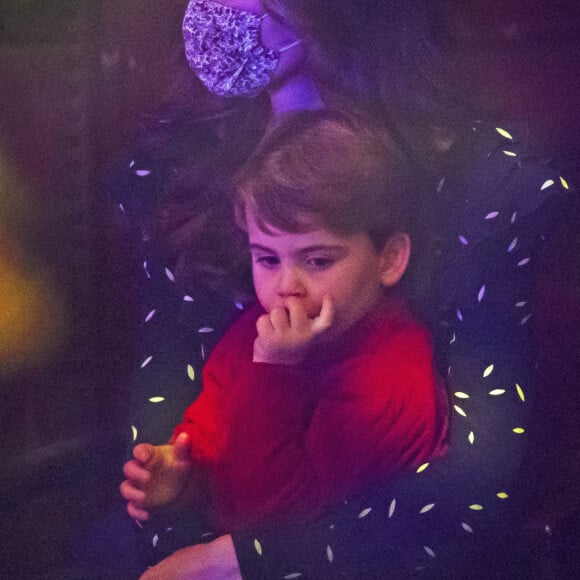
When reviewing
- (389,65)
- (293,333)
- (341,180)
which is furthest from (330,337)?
(389,65)

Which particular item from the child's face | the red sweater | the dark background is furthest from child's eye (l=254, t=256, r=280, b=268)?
the dark background

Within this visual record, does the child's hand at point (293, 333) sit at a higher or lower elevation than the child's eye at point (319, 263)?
lower

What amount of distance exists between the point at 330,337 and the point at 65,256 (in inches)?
14.0

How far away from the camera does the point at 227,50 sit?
83cm

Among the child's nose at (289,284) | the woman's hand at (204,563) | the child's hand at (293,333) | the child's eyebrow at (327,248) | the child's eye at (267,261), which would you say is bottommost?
the woman's hand at (204,563)

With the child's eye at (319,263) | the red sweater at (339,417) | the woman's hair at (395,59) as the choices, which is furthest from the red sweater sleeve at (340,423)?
the woman's hair at (395,59)

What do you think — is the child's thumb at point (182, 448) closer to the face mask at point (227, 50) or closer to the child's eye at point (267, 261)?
the child's eye at point (267, 261)

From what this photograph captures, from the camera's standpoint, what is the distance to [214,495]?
2.86 feet

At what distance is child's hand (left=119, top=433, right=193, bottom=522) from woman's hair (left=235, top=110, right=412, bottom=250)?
0.92ft

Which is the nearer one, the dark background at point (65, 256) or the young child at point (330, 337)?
the young child at point (330, 337)

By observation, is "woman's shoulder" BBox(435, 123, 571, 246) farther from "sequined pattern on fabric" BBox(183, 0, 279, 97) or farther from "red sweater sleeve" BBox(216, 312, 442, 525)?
"sequined pattern on fabric" BBox(183, 0, 279, 97)

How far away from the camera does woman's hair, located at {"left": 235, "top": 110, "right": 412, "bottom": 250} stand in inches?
31.5

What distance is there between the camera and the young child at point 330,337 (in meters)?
0.80

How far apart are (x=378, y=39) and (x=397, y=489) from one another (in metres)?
0.47
